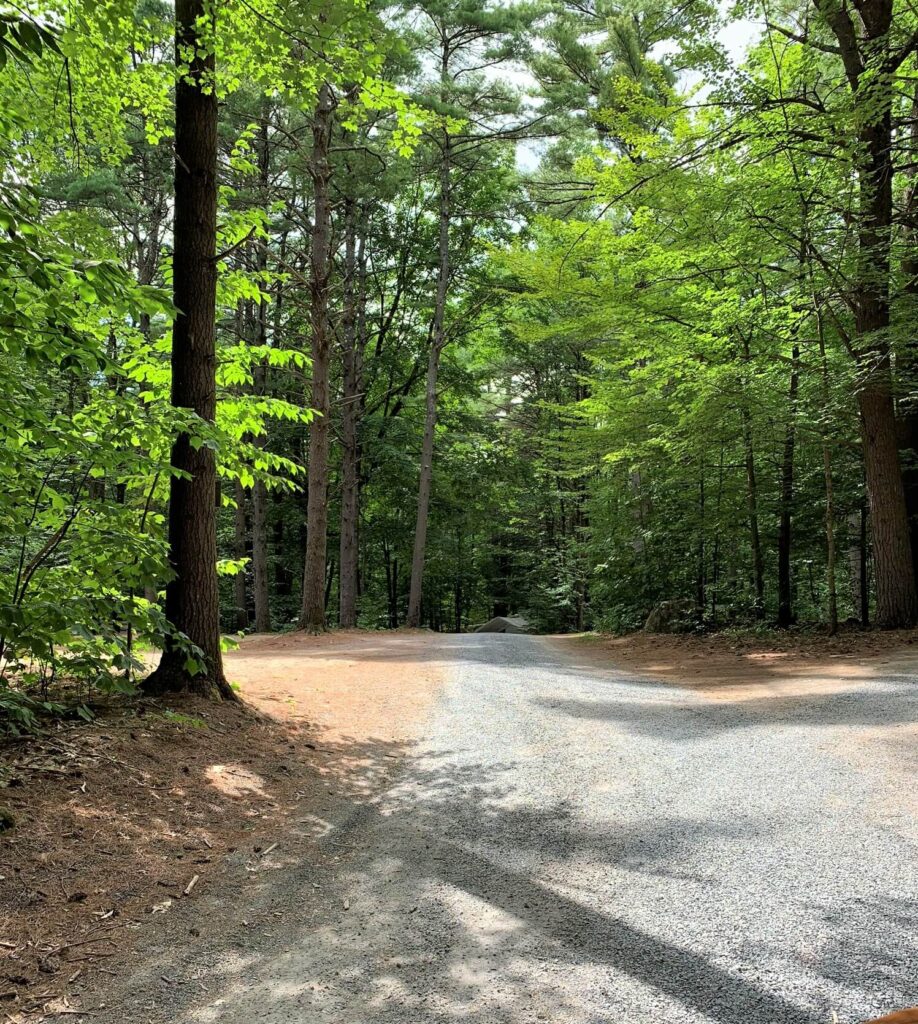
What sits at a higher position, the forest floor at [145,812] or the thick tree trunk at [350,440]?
the thick tree trunk at [350,440]

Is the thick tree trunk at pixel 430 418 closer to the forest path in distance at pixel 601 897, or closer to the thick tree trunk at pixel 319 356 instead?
the thick tree trunk at pixel 319 356

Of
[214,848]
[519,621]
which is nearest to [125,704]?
[214,848]

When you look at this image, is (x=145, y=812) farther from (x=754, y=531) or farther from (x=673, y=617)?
(x=673, y=617)

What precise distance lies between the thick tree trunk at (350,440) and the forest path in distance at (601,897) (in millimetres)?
13577

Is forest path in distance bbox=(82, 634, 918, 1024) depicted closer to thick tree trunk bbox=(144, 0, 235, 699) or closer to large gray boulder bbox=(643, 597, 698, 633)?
thick tree trunk bbox=(144, 0, 235, 699)

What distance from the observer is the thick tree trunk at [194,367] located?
216 inches

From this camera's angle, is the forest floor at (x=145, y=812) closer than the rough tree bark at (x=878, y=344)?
Yes

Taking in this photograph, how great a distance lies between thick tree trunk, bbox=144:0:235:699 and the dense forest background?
0.03m

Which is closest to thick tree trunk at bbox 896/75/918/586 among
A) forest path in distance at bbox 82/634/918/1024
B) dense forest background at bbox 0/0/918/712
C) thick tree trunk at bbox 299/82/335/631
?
dense forest background at bbox 0/0/918/712

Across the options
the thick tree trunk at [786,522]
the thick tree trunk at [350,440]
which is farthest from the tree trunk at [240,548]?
the thick tree trunk at [786,522]

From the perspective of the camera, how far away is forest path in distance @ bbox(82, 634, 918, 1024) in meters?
2.15

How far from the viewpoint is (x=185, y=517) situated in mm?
5527

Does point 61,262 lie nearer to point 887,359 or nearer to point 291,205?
point 887,359

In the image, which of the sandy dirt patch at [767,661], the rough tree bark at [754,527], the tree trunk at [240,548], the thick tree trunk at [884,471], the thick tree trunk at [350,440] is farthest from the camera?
the tree trunk at [240,548]
